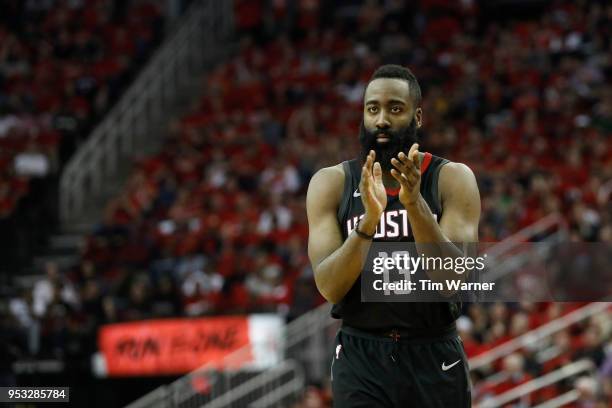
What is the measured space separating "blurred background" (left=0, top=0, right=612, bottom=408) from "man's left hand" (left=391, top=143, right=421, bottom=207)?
14.4ft

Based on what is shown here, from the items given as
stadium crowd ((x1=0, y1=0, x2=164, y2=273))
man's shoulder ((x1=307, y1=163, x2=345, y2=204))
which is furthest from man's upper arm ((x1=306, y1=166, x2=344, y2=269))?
stadium crowd ((x1=0, y1=0, x2=164, y2=273))

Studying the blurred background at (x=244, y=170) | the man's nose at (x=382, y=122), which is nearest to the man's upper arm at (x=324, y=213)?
the man's nose at (x=382, y=122)

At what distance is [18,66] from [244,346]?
41.1 ft

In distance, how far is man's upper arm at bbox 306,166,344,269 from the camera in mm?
5020

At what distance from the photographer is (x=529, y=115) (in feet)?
59.8

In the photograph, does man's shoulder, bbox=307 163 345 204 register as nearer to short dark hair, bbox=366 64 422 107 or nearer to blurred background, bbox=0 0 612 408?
short dark hair, bbox=366 64 422 107

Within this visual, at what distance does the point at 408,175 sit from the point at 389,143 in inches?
15.6

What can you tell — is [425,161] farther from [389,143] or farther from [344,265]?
[344,265]

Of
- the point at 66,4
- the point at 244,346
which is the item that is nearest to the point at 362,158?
the point at 244,346

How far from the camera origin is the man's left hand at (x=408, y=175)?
4.52 m

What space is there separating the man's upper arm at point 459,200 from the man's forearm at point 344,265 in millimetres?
420

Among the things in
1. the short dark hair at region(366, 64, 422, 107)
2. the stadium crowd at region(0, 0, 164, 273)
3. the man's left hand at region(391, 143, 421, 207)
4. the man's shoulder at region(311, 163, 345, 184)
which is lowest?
the man's left hand at region(391, 143, 421, 207)

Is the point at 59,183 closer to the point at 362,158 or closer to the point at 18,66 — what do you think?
the point at 18,66

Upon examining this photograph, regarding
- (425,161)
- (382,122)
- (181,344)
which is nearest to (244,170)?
(181,344)
